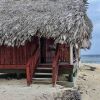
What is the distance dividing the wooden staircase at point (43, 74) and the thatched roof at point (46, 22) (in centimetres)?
177

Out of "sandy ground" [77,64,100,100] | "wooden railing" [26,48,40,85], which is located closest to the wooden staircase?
"wooden railing" [26,48,40,85]

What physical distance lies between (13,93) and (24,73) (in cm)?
289

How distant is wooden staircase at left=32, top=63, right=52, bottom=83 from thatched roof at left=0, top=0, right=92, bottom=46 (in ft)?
5.82

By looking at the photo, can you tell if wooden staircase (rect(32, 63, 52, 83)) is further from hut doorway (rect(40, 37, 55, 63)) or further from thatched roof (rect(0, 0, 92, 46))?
thatched roof (rect(0, 0, 92, 46))

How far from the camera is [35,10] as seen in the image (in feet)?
72.6

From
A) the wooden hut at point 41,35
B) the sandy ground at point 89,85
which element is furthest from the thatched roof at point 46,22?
the sandy ground at point 89,85

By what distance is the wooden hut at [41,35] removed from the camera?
20359 millimetres

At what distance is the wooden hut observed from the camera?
2036 centimetres

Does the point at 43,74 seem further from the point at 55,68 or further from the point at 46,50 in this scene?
the point at 46,50

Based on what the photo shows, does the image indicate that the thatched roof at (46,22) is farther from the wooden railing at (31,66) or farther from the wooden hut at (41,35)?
the wooden railing at (31,66)

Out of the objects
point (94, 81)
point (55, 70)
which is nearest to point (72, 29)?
point (55, 70)

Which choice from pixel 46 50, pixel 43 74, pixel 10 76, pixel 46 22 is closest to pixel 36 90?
pixel 43 74

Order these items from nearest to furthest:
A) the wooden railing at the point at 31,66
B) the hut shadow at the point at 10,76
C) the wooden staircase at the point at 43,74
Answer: the wooden railing at the point at 31,66, the wooden staircase at the point at 43,74, the hut shadow at the point at 10,76

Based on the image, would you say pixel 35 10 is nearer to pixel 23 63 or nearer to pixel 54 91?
pixel 23 63
